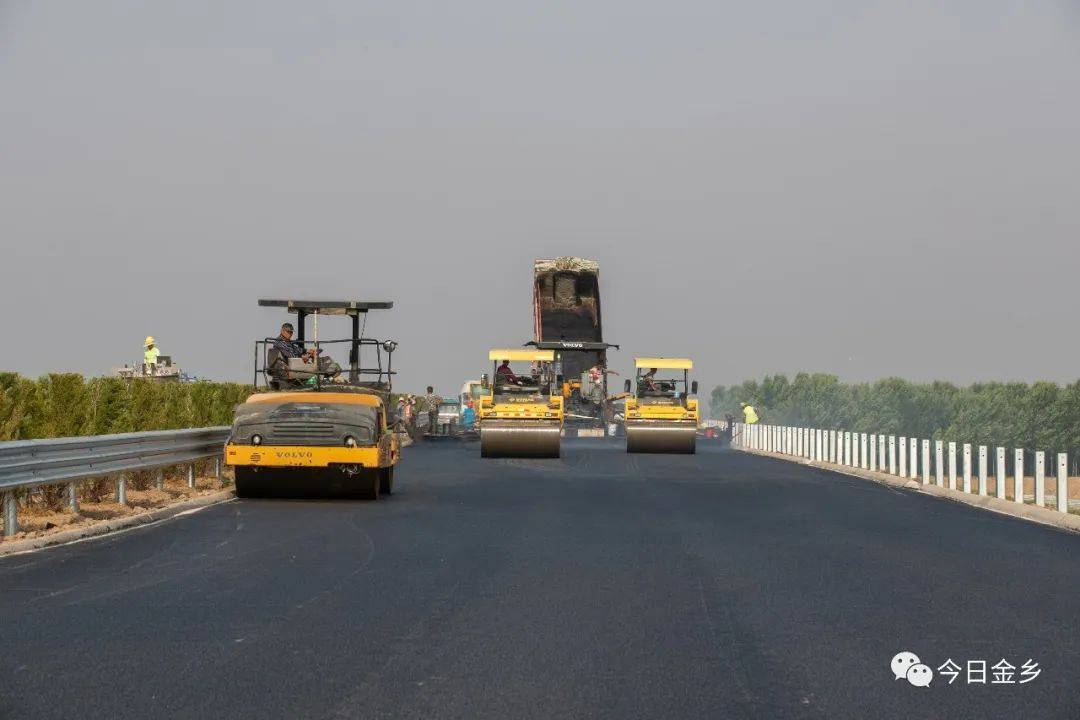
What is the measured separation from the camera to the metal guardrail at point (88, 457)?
14062 millimetres

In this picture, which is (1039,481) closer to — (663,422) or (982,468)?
(982,468)

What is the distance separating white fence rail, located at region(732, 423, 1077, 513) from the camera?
20.9 metres

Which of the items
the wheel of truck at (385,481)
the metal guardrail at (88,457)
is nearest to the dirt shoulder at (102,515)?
the metal guardrail at (88,457)

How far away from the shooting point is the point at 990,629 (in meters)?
8.99

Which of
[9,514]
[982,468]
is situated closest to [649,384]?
[982,468]

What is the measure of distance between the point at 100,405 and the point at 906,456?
871 inches

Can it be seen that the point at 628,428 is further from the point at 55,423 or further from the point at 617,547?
the point at 617,547

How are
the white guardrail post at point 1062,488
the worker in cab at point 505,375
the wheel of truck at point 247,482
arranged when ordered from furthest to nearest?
the worker in cab at point 505,375
the wheel of truck at point 247,482
the white guardrail post at point 1062,488

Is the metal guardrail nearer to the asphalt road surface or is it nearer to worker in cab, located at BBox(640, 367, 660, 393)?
the asphalt road surface

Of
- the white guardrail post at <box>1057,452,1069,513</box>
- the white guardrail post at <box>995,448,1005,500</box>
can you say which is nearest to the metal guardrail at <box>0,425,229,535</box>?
the white guardrail post at <box>1057,452,1069,513</box>

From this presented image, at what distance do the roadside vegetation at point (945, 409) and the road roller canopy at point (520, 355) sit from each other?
90.6 m

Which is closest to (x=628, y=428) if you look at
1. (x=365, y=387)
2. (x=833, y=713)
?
(x=365, y=387)

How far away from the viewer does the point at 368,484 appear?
757 inches

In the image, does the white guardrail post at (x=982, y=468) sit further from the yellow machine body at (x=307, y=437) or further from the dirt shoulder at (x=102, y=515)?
the dirt shoulder at (x=102, y=515)
